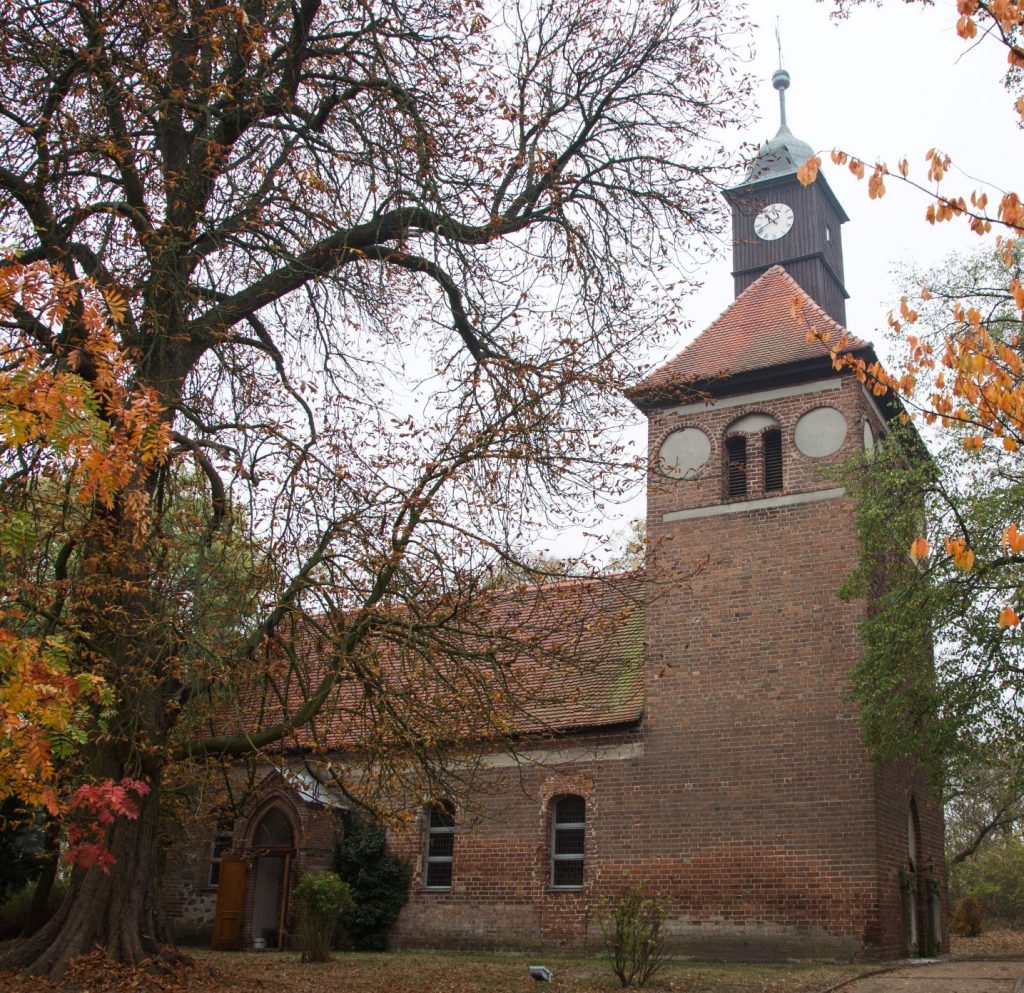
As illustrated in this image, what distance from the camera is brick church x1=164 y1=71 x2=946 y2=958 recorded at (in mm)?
16031

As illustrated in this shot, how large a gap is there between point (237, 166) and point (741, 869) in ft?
39.7

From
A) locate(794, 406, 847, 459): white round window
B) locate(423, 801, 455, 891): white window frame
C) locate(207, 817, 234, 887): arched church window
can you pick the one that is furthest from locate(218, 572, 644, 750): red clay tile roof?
locate(207, 817, 234, 887): arched church window

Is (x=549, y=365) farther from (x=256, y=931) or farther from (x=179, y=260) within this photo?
(x=256, y=931)

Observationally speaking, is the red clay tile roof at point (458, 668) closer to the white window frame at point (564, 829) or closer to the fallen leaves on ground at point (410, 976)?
the fallen leaves on ground at point (410, 976)

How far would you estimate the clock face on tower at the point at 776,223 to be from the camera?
23.2 meters

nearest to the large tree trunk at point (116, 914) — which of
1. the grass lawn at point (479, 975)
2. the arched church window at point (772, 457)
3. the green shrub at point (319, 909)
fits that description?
the grass lawn at point (479, 975)

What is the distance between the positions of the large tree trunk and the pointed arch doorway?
9.18m

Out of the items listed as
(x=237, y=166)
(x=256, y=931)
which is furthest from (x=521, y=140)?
(x=256, y=931)

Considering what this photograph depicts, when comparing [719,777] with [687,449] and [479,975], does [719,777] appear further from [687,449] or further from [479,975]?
[687,449]

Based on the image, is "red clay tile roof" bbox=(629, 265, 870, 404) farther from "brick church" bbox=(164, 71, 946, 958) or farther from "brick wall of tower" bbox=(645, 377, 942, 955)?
"brick wall of tower" bbox=(645, 377, 942, 955)

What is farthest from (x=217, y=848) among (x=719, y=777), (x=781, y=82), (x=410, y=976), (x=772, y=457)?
(x=781, y=82)

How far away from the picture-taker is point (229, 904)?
63.2 feet

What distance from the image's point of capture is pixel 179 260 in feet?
33.1

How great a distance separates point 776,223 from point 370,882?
50.8ft
